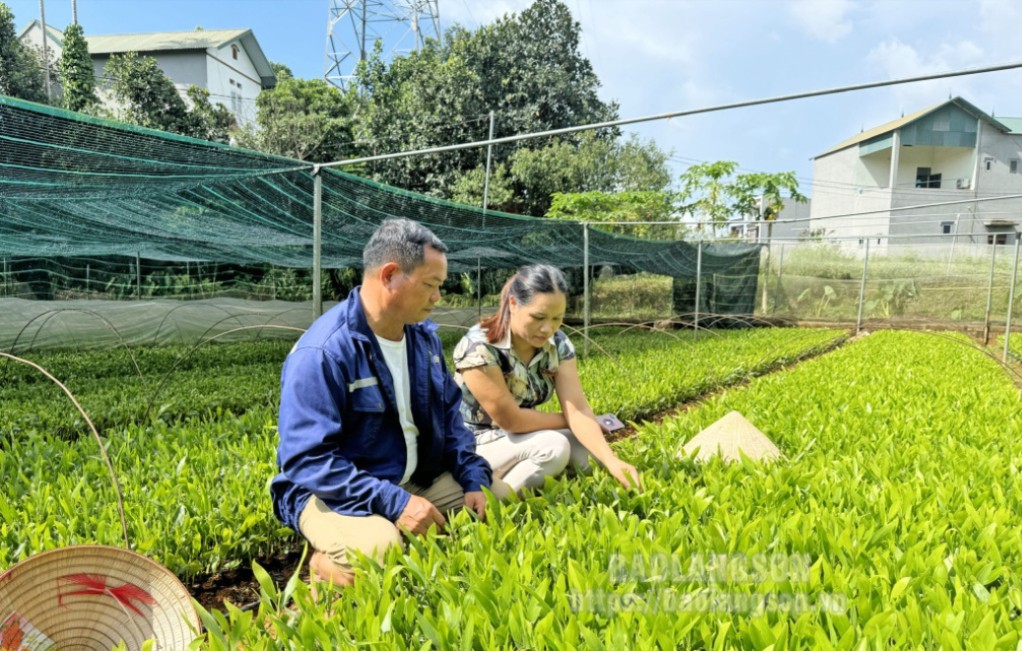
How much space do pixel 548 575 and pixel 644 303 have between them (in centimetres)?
1664

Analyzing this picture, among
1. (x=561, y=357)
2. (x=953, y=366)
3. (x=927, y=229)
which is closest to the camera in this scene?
(x=561, y=357)

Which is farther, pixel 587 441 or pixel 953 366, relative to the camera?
pixel 953 366

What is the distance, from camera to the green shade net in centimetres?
430

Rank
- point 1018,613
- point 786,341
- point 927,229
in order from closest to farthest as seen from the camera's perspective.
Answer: point 1018,613 → point 786,341 → point 927,229

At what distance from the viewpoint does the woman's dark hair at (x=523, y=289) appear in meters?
2.86

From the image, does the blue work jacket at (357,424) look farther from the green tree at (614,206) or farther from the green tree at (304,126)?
the green tree at (304,126)

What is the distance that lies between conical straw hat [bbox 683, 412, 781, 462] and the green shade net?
372 cm

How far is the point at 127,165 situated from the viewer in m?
4.76

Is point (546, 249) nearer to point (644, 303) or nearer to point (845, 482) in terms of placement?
point (644, 303)

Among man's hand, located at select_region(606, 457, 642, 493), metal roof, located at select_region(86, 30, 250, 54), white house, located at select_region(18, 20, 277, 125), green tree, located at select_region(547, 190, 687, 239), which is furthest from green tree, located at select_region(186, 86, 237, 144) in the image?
man's hand, located at select_region(606, 457, 642, 493)

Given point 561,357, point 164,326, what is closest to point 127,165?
point 561,357

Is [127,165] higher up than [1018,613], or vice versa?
[127,165]

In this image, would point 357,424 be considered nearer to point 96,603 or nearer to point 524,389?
point 96,603

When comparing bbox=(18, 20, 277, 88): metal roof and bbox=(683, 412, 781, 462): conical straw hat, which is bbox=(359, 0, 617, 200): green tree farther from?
bbox=(683, 412, 781, 462): conical straw hat
